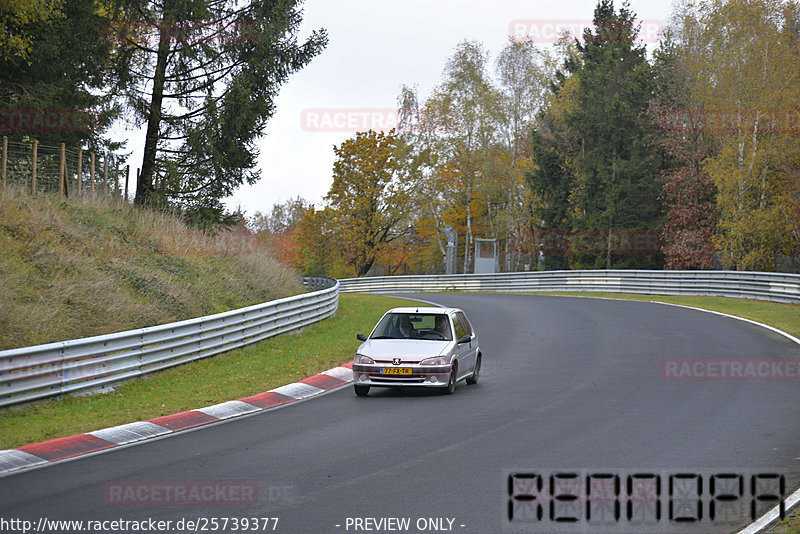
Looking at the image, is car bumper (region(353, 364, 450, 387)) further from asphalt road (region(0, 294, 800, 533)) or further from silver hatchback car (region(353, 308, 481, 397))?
asphalt road (region(0, 294, 800, 533))

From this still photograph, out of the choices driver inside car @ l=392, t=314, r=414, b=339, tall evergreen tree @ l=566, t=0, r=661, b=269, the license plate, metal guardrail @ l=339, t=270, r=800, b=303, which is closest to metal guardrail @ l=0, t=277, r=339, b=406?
driver inside car @ l=392, t=314, r=414, b=339

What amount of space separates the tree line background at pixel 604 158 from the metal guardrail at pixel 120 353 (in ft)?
97.2

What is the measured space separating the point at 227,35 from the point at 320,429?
72.9 feet

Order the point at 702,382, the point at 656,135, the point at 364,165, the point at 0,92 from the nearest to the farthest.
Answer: the point at 702,382, the point at 0,92, the point at 656,135, the point at 364,165

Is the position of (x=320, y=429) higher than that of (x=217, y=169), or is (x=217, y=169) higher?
(x=217, y=169)

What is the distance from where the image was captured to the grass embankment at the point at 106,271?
49.5ft

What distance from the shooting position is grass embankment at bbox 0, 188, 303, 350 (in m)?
15.1

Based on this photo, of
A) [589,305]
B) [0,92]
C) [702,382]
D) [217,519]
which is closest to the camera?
[217,519]

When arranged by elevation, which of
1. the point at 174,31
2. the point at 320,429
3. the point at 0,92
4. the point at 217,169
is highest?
the point at 174,31

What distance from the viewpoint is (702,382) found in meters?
14.8

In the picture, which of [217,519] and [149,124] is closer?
[217,519]

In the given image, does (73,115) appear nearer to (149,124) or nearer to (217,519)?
(149,124)

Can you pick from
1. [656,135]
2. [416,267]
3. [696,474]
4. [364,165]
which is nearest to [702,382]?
[696,474]

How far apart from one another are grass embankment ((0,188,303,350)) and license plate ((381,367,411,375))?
18.8ft
